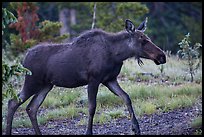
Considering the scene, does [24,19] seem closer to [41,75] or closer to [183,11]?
[41,75]

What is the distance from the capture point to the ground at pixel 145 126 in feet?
34.0

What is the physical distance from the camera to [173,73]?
16.3m

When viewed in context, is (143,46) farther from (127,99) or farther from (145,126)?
(145,126)

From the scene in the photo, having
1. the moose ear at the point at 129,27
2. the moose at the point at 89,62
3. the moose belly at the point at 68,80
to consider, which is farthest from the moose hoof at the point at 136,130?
the moose ear at the point at 129,27

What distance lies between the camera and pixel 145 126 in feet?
36.5

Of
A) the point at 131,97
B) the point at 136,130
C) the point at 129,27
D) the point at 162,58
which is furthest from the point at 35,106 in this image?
the point at 131,97

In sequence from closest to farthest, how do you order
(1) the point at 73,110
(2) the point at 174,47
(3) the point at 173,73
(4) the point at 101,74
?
(4) the point at 101,74 → (1) the point at 73,110 → (3) the point at 173,73 → (2) the point at 174,47

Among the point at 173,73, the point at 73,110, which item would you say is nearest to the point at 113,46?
the point at 73,110

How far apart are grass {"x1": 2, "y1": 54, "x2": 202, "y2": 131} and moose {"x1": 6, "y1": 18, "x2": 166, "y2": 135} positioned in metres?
1.19

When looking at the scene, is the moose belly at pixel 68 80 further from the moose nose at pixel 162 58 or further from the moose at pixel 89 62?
the moose nose at pixel 162 58

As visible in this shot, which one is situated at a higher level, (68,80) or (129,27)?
(129,27)

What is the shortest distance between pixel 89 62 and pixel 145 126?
1757 millimetres

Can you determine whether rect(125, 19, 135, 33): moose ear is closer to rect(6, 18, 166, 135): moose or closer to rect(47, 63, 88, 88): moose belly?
rect(6, 18, 166, 135): moose

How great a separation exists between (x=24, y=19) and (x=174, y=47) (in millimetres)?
13164
